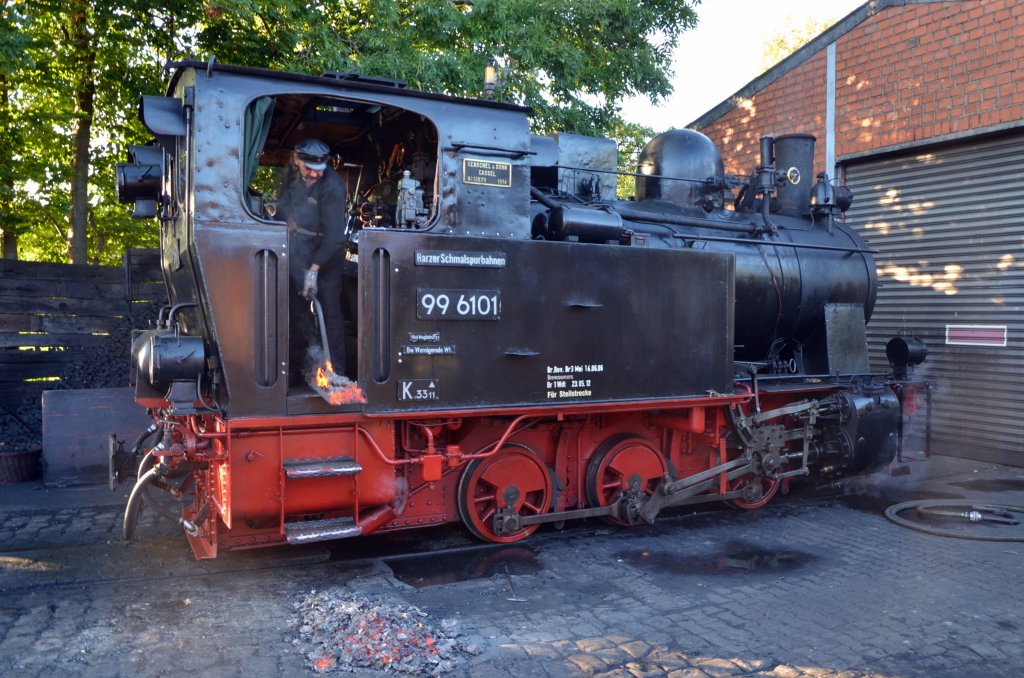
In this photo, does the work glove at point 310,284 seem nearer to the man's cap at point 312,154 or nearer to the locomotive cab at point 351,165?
the locomotive cab at point 351,165

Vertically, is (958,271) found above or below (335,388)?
above

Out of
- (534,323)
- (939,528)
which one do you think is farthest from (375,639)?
(939,528)

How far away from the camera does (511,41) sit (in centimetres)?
967

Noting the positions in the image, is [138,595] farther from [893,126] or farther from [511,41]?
[893,126]

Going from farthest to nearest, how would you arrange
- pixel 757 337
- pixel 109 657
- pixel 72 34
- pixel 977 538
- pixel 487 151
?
pixel 72 34 < pixel 757 337 < pixel 977 538 < pixel 487 151 < pixel 109 657

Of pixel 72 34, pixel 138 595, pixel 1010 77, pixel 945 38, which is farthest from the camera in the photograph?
pixel 72 34

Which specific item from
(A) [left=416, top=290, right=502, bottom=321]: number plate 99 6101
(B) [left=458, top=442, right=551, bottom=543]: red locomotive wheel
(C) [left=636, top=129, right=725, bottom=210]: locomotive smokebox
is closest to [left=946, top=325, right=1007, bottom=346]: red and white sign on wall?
(C) [left=636, top=129, right=725, bottom=210]: locomotive smokebox

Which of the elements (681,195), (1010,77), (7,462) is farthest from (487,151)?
(1010,77)

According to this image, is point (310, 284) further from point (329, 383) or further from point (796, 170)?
point (796, 170)

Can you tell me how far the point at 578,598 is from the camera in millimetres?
4746

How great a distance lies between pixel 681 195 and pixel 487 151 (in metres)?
2.74

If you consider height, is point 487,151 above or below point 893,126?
below

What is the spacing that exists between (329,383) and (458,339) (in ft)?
2.79

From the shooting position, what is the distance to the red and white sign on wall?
30.0 ft
